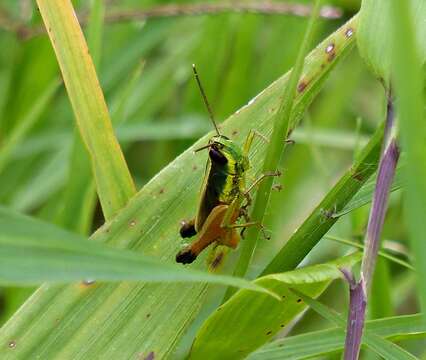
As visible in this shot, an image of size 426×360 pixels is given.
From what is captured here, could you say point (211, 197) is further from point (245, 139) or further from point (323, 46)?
point (323, 46)

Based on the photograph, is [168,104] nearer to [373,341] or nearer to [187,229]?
[187,229]

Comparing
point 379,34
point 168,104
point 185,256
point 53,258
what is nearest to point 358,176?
point 379,34

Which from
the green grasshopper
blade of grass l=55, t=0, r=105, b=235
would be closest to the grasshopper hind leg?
the green grasshopper

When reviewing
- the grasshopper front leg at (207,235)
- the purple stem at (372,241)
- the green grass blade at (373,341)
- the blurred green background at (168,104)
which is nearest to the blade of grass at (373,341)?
the green grass blade at (373,341)

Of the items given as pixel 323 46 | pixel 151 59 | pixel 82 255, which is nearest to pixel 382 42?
pixel 323 46

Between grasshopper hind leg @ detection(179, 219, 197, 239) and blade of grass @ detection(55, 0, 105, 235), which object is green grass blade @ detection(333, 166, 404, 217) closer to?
grasshopper hind leg @ detection(179, 219, 197, 239)

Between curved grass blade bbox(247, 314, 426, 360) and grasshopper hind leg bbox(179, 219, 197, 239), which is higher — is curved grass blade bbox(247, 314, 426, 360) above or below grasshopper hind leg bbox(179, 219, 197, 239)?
below
